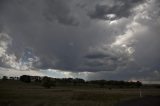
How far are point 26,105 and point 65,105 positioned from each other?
5326 millimetres

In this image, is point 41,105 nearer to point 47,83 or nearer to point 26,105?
point 26,105

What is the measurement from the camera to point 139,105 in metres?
27.3

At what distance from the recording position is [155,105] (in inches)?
1052

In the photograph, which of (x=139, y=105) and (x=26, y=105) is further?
(x=26, y=105)

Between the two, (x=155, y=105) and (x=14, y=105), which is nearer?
(x=155, y=105)

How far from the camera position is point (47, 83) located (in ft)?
430

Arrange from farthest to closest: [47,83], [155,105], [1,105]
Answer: [47,83] → [1,105] → [155,105]

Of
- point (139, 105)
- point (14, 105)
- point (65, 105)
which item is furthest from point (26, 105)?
point (139, 105)

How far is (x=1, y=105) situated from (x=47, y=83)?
100091mm

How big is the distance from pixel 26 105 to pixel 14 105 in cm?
158

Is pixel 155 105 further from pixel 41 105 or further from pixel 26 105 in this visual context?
pixel 26 105


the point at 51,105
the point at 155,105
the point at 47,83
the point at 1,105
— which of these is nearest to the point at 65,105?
the point at 51,105

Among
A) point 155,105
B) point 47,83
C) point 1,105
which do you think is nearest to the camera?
point 155,105

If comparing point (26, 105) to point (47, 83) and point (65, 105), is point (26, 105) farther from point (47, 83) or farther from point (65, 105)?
point (47, 83)
